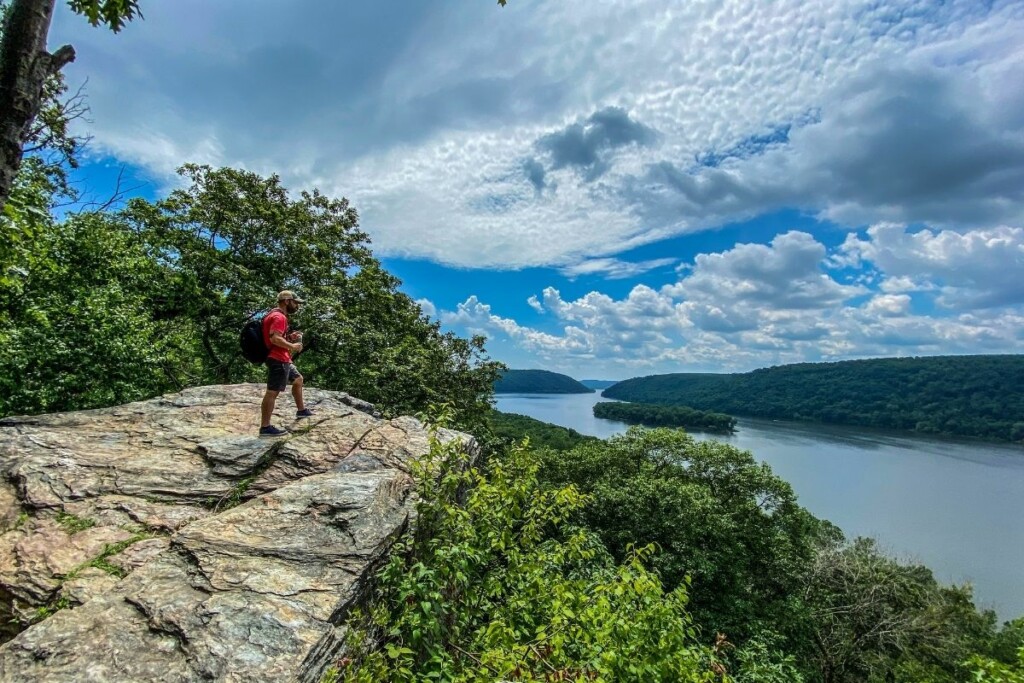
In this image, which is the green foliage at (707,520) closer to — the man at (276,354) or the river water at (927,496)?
the river water at (927,496)

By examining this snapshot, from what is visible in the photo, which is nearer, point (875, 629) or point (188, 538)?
point (188, 538)

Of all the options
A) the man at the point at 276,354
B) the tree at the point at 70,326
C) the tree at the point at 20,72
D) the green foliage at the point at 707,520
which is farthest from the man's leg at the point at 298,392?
the green foliage at the point at 707,520

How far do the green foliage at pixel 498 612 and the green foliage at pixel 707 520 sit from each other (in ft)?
46.1

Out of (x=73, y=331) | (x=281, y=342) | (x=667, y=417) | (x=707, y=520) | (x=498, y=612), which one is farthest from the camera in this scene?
(x=667, y=417)

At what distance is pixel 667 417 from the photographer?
101 m

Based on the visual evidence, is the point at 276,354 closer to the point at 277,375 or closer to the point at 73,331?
the point at 277,375

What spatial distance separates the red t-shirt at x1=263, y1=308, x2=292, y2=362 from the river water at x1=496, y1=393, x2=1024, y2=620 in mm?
14988

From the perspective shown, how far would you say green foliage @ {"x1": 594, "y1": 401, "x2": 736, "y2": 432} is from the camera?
91625 millimetres

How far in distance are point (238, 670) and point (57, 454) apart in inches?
196

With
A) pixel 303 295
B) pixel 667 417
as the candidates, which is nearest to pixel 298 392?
pixel 303 295

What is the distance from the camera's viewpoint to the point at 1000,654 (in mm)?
20016

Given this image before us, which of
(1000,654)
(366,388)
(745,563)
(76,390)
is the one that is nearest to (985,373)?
(1000,654)

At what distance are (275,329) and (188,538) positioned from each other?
3376 millimetres

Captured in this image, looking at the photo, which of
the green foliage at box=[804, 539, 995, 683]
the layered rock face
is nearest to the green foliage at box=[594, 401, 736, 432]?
the green foliage at box=[804, 539, 995, 683]
